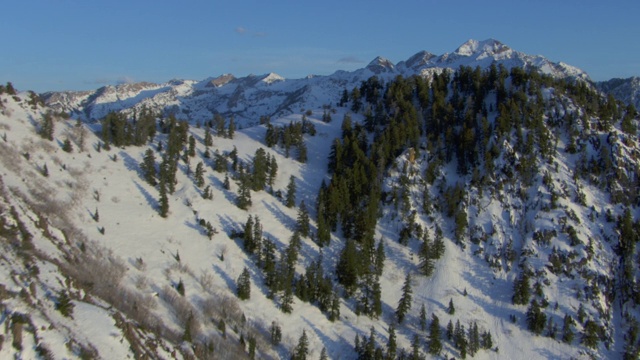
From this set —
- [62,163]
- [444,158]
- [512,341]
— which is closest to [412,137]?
[444,158]

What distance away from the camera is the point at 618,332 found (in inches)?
3342

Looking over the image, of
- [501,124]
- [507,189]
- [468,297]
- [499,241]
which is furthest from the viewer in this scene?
[501,124]

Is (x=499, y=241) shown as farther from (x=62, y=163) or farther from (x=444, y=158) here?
(x=62, y=163)

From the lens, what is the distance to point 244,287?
7625 cm

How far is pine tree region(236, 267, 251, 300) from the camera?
76.2 m

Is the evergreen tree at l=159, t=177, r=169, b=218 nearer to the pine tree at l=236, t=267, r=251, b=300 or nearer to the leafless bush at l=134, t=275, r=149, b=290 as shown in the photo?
the leafless bush at l=134, t=275, r=149, b=290

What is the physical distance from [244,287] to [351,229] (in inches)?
1288

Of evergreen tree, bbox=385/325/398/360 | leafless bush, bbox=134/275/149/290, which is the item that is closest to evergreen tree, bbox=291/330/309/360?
evergreen tree, bbox=385/325/398/360

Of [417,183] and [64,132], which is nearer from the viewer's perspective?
[64,132]

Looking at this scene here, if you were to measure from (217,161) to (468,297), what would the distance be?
6535 centimetres

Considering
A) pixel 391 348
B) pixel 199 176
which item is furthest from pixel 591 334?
pixel 199 176

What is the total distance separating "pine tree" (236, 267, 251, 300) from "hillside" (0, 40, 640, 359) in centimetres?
24

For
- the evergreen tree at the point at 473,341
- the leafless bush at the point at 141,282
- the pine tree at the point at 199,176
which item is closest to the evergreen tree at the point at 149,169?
the pine tree at the point at 199,176

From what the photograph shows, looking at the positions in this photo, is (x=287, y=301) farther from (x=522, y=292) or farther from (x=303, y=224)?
(x=522, y=292)
